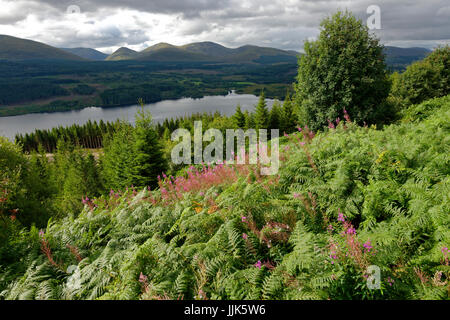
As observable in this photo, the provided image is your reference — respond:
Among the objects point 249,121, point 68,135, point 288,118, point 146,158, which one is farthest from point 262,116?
point 68,135

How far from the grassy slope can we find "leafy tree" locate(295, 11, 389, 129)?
28.4 ft

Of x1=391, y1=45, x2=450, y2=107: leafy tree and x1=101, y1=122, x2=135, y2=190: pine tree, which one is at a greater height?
x1=391, y1=45, x2=450, y2=107: leafy tree

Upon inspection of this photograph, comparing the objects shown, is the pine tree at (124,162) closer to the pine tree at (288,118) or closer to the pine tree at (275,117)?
the pine tree at (275,117)

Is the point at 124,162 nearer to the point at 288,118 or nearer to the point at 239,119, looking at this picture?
the point at 239,119

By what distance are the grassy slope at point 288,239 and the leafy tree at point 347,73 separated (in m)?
8.65

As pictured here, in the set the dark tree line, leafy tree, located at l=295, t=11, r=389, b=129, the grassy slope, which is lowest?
the dark tree line

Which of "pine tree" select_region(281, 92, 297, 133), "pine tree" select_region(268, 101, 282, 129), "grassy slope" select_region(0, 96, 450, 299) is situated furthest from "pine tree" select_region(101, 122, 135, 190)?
"pine tree" select_region(281, 92, 297, 133)

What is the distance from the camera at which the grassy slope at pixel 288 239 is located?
3236 mm

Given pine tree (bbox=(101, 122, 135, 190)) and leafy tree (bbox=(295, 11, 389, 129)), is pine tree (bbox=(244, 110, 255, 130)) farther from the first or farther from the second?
leafy tree (bbox=(295, 11, 389, 129))

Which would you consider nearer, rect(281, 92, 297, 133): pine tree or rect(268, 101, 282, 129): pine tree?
rect(268, 101, 282, 129): pine tree

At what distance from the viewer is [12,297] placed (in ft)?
13.6

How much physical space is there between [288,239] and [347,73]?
1287 centimetres

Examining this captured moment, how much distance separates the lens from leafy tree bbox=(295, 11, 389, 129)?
557 inches
